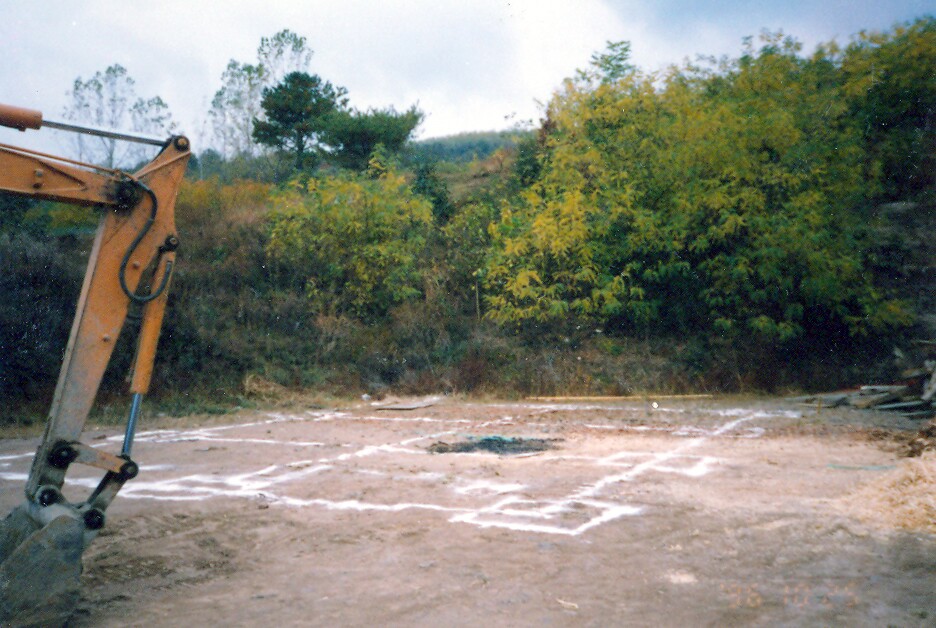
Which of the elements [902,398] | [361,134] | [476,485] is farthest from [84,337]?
[361,134]

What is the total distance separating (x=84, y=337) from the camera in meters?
4.87

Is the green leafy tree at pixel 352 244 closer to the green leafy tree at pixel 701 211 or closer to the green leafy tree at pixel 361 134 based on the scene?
the green leafy tree at pixel 701 211

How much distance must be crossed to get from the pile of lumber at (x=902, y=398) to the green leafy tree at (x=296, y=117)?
20.5 metres

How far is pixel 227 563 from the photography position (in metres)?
5.63

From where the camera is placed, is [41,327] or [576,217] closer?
[41,327]

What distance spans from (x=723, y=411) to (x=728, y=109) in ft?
23.8

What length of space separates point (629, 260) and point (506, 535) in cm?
1314

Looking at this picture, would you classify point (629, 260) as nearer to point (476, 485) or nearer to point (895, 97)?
point (895, 97)

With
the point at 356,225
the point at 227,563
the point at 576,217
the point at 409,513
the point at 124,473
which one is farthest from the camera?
the point at 356,225

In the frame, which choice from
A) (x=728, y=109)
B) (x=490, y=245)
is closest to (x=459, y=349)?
(x=490, y=245)

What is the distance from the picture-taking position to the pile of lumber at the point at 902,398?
41.1 ft

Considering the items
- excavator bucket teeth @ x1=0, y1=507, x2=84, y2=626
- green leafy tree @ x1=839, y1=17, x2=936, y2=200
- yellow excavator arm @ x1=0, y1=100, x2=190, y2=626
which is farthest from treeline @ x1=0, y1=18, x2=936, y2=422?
excavator bucket teeth @ x1=0, y1=507, x2=84, y2=626

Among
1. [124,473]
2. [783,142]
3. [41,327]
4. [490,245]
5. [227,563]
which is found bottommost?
[227,563]

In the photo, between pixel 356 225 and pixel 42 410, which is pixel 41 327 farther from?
pixel 356 225
